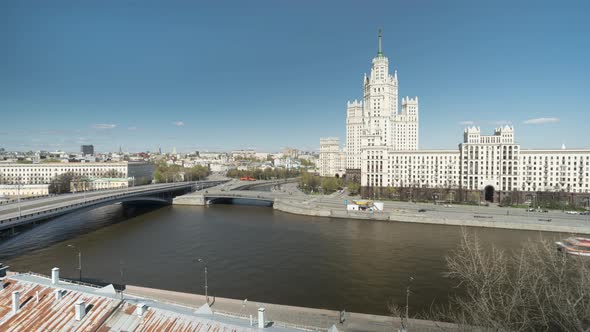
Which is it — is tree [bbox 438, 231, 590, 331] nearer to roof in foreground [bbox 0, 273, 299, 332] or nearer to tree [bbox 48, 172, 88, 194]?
roof in foreground [bbox 0, 273, 299, 332]

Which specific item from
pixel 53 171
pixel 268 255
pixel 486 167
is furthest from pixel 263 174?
pixel 268 255

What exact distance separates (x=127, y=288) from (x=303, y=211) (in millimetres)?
31734

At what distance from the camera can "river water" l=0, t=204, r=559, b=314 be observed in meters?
20.7

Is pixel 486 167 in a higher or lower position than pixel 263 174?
higher

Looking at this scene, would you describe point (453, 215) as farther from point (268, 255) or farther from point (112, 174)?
point (112, 174)

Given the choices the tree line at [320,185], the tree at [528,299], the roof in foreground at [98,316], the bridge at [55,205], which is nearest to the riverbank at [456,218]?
the tree line at [320,185]

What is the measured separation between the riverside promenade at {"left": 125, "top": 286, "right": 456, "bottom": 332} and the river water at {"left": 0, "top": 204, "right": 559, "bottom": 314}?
1.81 metres

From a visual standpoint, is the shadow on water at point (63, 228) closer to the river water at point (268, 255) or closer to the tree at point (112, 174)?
the river water at point (268, 255)

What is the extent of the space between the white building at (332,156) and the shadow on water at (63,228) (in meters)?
56.4

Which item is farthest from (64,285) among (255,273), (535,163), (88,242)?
(535,163)

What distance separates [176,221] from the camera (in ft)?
145

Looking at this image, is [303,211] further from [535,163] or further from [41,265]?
Answer: [535,163]

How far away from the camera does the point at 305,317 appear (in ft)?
53.0

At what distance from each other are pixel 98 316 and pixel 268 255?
17.5 metres
